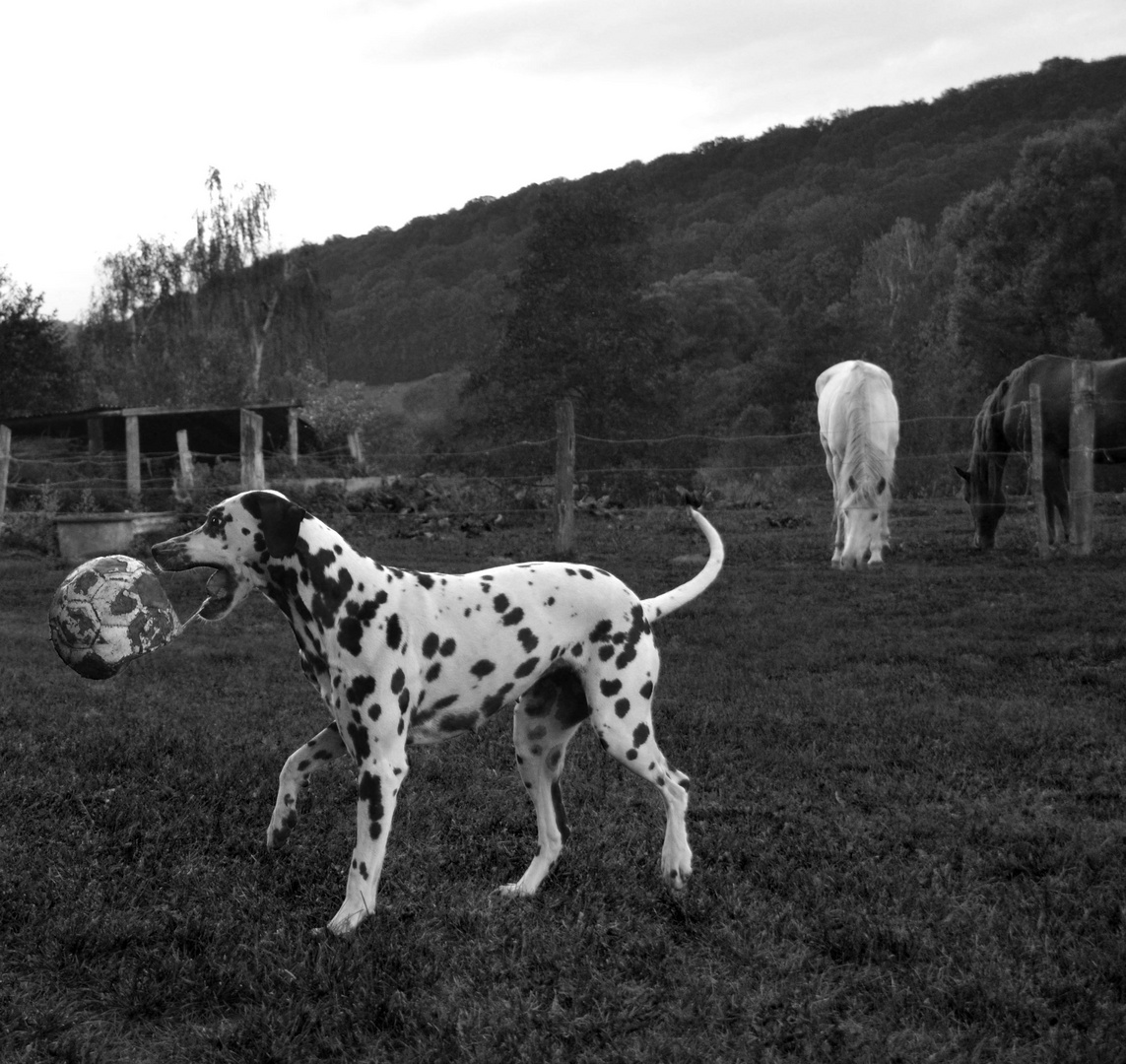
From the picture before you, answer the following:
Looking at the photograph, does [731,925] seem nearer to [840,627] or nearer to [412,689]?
[412,689]

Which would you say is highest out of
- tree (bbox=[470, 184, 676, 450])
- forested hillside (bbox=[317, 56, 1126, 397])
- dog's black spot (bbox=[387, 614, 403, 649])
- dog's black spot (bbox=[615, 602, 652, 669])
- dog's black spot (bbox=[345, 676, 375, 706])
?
forested hillside (bbox=[317, 56, 1126, 397])

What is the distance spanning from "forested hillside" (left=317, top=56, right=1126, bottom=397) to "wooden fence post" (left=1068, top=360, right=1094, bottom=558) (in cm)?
4082

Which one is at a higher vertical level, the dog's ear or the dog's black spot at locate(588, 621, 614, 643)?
the dog's ear

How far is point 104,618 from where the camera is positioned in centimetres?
513

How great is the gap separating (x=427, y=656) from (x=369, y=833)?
0.70 metres

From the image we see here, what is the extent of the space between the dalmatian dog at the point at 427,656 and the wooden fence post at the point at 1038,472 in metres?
10.2

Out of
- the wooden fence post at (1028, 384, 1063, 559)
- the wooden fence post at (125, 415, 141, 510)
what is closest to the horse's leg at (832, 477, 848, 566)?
the wooden fence post at (1028, 384, 1063, 559)

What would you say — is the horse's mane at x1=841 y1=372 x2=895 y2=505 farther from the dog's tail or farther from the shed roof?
the shed roof

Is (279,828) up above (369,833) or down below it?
below

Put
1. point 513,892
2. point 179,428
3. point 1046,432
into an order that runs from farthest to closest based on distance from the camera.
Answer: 1. point 179,428
2. point 1046,432
3. point 513,892

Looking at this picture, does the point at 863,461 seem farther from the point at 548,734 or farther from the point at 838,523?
the point at 548,734

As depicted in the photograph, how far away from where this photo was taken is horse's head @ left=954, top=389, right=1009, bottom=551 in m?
14.7

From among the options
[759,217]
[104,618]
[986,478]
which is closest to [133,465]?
[986,478]

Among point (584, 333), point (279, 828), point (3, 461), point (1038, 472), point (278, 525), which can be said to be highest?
point (584, 333)
